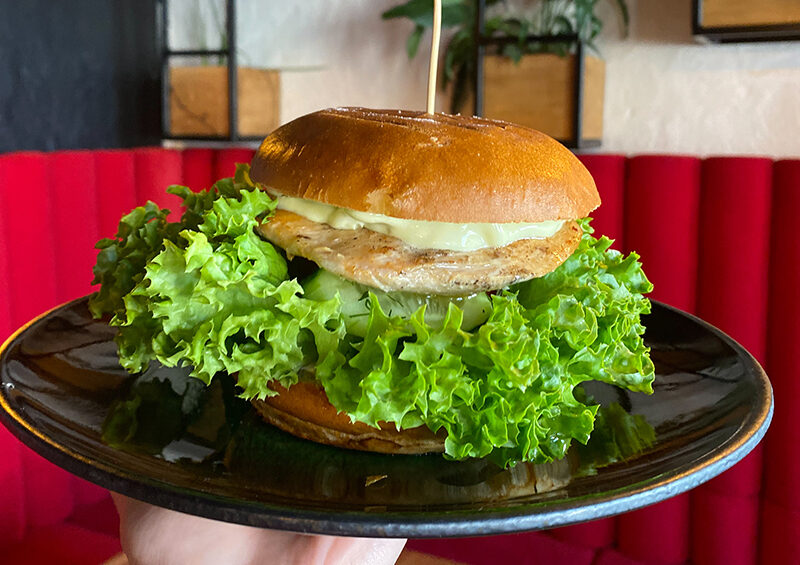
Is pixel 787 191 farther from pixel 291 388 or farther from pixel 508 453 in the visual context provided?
pixel 291 388

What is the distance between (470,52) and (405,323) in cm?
215

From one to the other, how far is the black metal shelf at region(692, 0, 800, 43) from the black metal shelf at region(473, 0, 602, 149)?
0.36 meters

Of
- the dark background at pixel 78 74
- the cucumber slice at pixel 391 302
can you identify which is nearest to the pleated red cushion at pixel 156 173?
the dark background at pixel 78 74

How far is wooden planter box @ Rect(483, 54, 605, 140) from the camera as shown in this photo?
2.54 m

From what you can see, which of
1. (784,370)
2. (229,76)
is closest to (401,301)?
(784,370)

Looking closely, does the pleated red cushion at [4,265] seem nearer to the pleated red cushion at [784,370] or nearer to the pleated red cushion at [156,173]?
the pleated red cushion at [156,173]

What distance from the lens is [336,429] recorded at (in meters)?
1.08

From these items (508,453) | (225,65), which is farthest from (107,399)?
(225,65)

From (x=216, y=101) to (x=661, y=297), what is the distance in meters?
2.07

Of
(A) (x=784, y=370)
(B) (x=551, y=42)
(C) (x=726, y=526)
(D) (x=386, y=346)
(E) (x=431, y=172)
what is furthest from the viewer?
(B) (x=551, y=42)

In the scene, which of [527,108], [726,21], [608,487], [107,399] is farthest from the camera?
[527,108]

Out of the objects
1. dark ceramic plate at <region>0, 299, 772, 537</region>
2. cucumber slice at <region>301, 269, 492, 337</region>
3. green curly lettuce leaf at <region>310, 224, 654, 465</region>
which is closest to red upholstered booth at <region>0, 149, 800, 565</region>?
dark ceramic plate at <region>0, 299, 772, 537</region>

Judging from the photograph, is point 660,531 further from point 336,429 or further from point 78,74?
point 78,74

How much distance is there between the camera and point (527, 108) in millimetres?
2635
